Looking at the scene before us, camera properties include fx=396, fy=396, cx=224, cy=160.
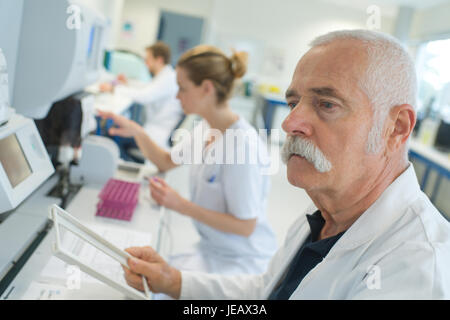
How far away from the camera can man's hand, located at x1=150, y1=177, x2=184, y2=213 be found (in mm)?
1517

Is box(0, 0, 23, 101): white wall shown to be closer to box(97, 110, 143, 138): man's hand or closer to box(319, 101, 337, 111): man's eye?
box(97, 110, 143, 138): man's hand

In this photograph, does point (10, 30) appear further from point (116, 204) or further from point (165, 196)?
point (165, 196)

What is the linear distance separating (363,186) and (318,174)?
12cm

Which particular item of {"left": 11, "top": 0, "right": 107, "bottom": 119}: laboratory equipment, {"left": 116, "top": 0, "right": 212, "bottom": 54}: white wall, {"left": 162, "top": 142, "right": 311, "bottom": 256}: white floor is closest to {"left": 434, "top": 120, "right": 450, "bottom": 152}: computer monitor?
{"left": 162, "top": 142, "right": 311, "bottom": 256}: white floor

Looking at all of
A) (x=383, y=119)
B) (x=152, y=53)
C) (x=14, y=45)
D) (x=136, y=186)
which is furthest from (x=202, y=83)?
(x=152, y=53)

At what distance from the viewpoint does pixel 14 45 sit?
3.51 feet

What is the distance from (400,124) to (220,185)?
906 millimetres

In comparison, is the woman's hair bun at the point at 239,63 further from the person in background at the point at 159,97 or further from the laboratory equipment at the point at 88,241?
the person in background at the point at 159,97

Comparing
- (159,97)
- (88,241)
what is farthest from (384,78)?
(159,97)

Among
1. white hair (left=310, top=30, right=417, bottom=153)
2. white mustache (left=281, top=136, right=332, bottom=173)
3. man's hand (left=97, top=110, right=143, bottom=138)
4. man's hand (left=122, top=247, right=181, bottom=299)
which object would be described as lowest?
man's hand (left=122, top=247, right=181, bottom=299)

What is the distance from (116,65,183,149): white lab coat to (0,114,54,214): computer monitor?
9.63 feet

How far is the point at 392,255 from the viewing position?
2.22 ft

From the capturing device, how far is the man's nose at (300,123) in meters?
0.84

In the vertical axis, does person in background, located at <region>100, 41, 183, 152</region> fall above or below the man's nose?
below
